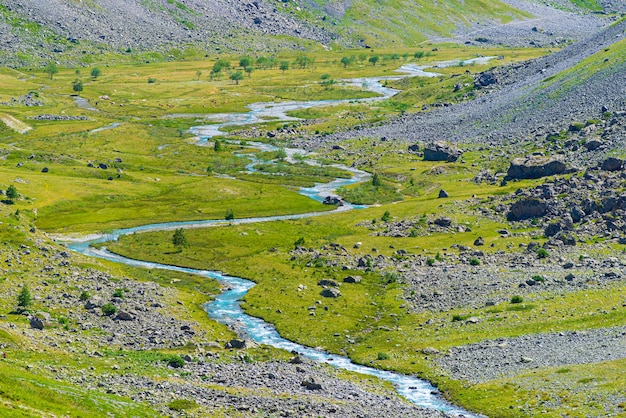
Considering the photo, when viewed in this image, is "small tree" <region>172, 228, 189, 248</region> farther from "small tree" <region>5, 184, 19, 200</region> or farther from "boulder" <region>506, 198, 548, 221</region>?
"boulder" <region>506, 198, 548, 221</region>

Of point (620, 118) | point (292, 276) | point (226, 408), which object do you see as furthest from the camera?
point (620, 118)

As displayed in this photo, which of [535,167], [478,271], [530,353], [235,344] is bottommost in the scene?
[235,344]

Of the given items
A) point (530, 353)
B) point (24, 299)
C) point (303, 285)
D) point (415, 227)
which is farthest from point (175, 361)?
point (415, 227)

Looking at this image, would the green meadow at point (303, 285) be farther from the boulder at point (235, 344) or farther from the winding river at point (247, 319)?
the boulder at point (235, 344)

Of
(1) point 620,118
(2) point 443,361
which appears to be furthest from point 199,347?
(1) point 620,118

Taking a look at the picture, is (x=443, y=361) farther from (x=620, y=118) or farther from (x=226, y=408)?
(x=620, y=118)

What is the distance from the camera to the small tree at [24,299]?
327 feet

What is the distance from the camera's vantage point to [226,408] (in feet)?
237

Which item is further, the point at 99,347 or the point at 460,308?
the point at 460,308

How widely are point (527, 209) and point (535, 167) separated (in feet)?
105

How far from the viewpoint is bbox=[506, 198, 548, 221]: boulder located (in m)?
154

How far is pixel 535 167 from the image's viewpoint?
186m

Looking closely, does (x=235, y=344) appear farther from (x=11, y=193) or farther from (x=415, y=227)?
(x=11, y=193)

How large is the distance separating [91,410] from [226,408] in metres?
12.6
